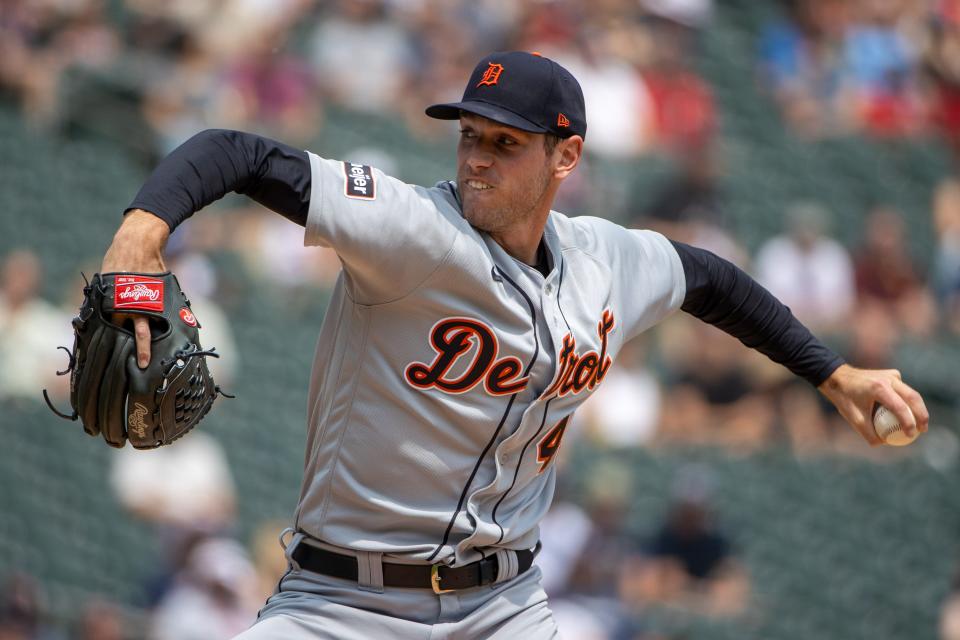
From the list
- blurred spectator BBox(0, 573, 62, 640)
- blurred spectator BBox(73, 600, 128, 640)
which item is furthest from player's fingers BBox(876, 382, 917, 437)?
blurred spectator BBox(0, 573, 62, 640)

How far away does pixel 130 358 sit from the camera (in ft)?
7.69

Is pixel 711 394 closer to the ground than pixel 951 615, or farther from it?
farther from it

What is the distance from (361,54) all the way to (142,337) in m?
5.88

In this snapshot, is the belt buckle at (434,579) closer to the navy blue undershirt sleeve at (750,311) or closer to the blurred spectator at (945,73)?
the navy blue undershirt sleeve at (750,311)

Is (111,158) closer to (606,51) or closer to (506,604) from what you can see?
(606,51)

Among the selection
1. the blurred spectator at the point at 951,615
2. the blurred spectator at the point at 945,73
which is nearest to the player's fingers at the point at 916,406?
the blurred spectator at the point at 951,615

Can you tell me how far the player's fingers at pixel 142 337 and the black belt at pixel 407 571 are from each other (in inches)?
29.4

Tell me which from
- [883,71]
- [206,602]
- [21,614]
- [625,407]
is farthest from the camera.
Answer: [883,71]

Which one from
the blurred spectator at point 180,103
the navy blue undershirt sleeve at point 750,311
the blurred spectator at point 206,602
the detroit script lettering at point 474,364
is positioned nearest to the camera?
the detroit script lettering at point 474,364

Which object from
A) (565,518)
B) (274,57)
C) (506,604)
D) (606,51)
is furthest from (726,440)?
(506,604)

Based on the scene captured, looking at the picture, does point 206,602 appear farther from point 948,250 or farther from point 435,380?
point 948,250

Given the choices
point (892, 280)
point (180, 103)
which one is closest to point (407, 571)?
point (180, 103)

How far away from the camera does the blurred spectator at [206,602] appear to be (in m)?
5.97

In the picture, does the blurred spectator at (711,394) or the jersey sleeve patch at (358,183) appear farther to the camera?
the blurred spectator at (711,394)
